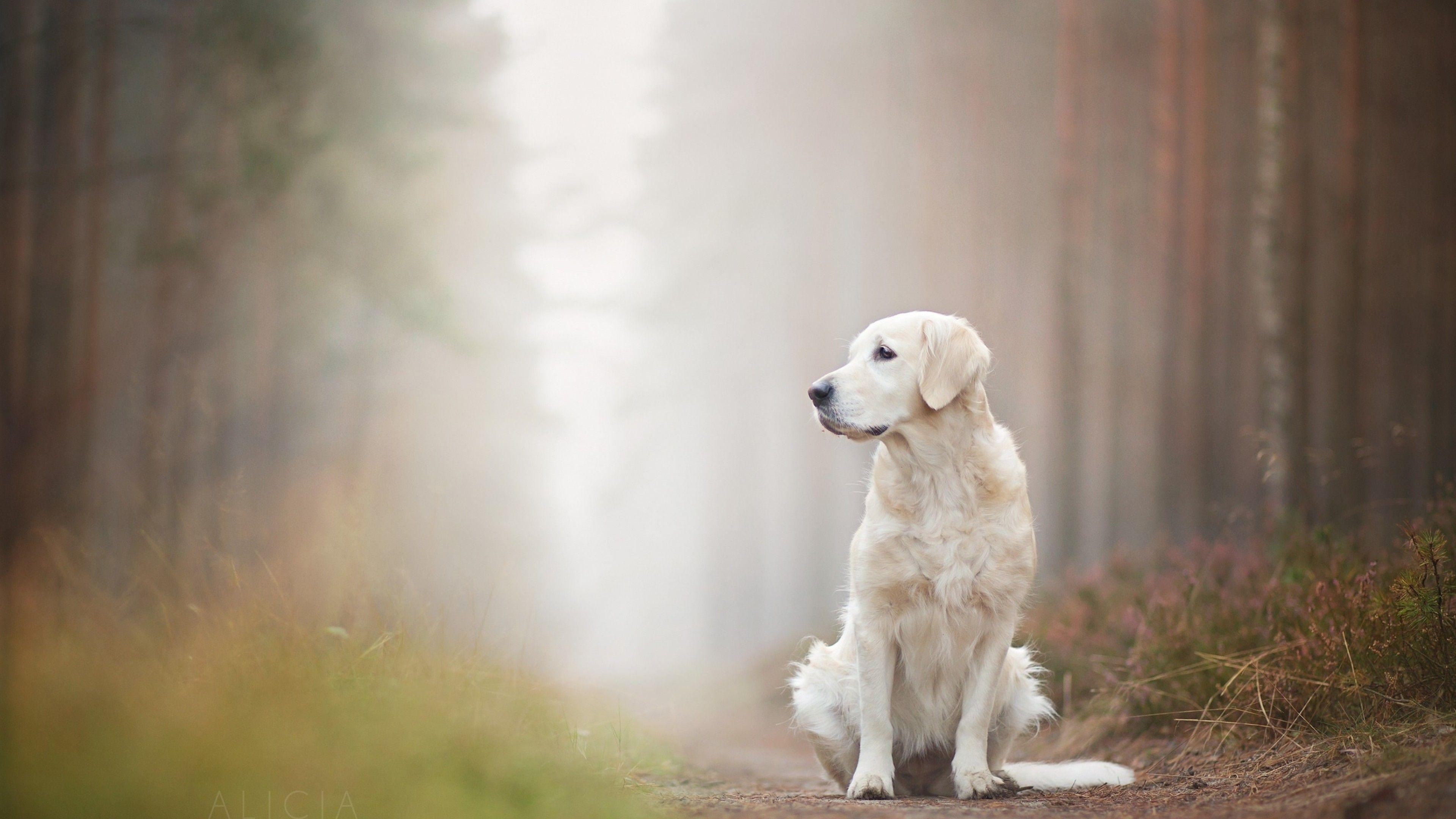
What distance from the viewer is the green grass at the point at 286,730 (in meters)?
2.22

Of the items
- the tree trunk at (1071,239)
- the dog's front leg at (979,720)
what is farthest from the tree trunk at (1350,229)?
the dog's front leg at (979,720)

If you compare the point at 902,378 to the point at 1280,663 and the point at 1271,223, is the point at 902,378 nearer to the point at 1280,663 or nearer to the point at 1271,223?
the point at 1280,663

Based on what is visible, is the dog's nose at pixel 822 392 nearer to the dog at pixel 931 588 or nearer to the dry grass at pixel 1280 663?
the dog at pixel 931 588

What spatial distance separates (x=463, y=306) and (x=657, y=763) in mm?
5766

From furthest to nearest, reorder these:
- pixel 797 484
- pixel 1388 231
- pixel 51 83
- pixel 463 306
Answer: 1. pixel 797 484
2. pixel 1388 231
3. pixel 51 83
4. pixel 463 306

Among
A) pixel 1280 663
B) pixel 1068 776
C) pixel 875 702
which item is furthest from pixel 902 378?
pixel 1280 663

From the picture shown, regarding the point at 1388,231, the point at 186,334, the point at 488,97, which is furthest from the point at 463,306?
the point at 1388,231

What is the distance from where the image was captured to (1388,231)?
10.1 meters

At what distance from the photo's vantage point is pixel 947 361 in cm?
334

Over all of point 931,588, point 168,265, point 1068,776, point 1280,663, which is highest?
point 168,265

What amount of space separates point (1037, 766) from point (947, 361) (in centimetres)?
156

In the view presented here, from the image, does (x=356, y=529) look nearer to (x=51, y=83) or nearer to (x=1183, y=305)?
(x=51, y=83)

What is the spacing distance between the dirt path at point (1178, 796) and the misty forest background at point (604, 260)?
7.10ft

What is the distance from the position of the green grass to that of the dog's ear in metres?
1.76
